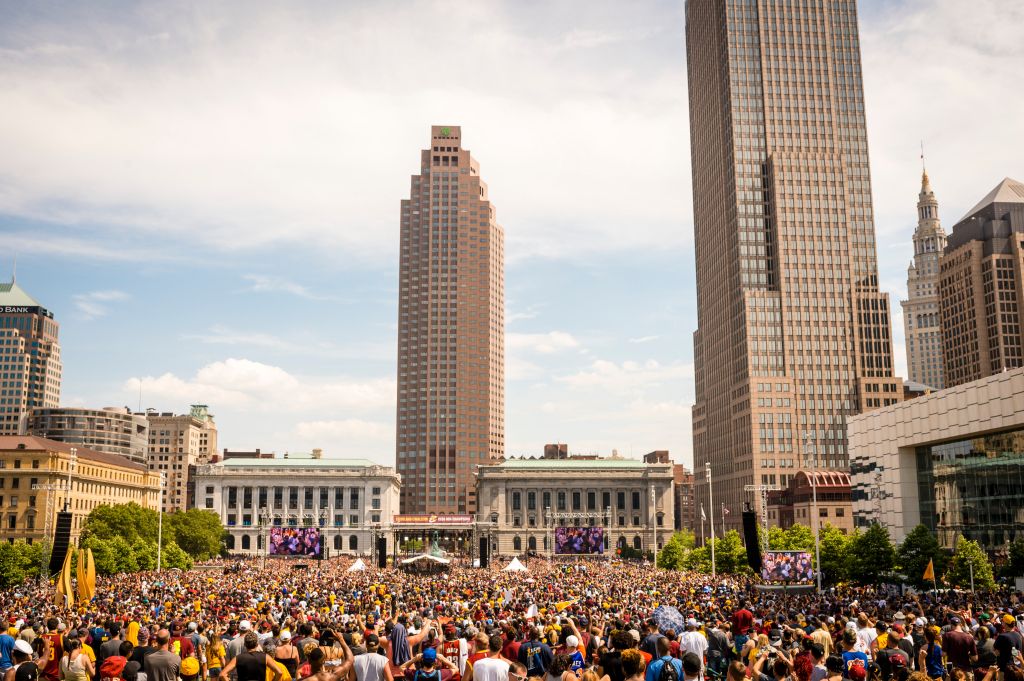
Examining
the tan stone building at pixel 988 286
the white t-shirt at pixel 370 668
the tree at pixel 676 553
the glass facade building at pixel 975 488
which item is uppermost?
the tan stone building at pixel 988 286

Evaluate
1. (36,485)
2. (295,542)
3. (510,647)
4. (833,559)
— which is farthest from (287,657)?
(36,485)

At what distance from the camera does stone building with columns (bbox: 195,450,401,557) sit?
16938 cm

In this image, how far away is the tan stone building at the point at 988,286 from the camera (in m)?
164

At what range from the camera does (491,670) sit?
1294cm

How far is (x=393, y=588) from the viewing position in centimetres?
5375

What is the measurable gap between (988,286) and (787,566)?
137 metres

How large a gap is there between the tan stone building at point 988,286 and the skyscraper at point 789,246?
101 ft

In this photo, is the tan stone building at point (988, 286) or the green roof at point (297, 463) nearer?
the tan stone building at point (988, 286)

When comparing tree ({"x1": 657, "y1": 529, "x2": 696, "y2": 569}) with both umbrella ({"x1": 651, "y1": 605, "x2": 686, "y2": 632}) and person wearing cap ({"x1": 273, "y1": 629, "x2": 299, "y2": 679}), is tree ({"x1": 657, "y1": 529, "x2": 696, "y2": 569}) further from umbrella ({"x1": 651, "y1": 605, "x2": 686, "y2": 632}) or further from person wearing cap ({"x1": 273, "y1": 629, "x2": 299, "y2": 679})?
person wearing cap ({"x1": 273, "y1": 629, "x2": 299, "y2": 679})

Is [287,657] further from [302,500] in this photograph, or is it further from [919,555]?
[302,500]

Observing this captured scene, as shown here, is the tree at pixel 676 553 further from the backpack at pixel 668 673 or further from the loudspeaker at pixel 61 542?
the backpack at pixel 668 673

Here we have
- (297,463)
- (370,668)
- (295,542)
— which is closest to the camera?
(370,668)

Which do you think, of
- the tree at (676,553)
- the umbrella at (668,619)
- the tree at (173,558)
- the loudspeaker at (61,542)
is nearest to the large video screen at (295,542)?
the tree at (173,558)

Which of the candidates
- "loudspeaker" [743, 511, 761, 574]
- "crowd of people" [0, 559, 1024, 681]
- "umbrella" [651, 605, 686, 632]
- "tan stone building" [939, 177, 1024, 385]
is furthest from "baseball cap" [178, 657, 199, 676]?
"tan stone building" [939, 177, 1024, 385]
